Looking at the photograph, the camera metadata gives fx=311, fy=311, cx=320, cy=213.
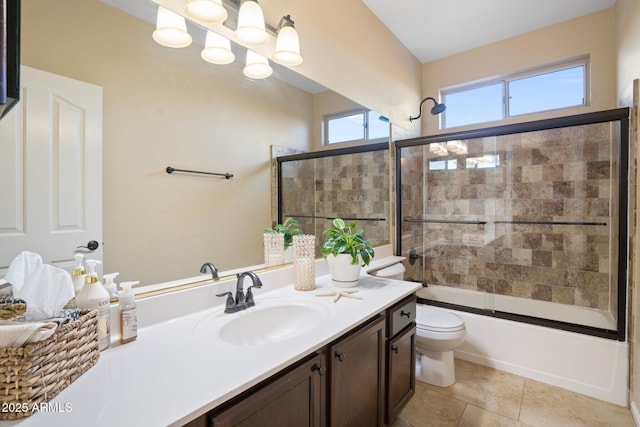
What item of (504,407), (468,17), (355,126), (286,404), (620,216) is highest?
(468,17)

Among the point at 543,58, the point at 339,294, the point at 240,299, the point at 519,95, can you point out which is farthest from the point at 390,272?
the point at 543,58

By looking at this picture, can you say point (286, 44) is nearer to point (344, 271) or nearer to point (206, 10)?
point (206, 10)

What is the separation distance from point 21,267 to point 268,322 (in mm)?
843

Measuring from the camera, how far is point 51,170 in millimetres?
941

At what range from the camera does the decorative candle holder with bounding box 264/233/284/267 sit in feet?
5.45

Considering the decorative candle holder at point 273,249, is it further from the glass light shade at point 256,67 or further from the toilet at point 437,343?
the toilet at point 437,343

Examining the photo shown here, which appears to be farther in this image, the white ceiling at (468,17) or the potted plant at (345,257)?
the white ceiling at (468,17)

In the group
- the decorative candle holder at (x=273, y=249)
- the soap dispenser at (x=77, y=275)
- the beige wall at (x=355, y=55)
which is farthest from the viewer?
the beige wall at (x=355, y=55)

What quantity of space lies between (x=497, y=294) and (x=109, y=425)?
3098 mm

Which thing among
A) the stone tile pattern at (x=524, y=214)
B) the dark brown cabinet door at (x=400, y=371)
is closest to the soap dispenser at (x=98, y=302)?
the dark brown cabinet door at (x=400, y=371)

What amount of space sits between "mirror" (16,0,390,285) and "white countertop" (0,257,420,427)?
16 cm

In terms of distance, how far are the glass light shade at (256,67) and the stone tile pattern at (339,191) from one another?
48 cm

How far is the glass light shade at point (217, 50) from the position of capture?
1382 millimetres

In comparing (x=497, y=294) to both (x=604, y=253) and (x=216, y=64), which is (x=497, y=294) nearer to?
(x=604, y=253)
